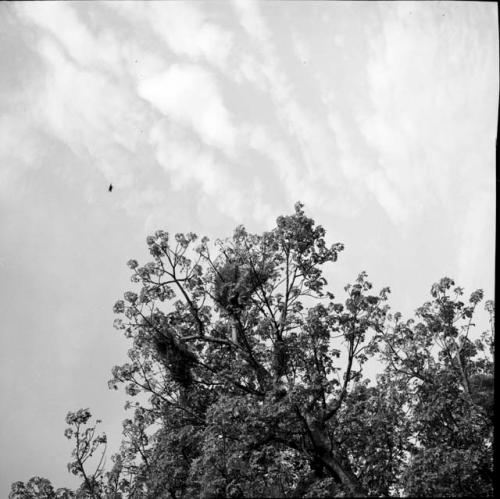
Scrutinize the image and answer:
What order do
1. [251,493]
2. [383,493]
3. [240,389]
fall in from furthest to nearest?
[240,389], [383,493], [251,493]

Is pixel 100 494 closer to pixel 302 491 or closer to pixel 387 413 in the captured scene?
pixel 302 491

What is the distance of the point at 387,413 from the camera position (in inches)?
426

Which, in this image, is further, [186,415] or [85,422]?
[85,422]

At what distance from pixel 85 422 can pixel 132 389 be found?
2.54 metres

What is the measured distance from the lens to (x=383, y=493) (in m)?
10.6

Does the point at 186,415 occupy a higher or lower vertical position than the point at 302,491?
higher

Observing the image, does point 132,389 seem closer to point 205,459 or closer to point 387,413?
point 205,459

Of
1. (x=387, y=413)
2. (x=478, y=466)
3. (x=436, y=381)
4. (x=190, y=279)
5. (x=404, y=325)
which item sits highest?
(x=404, y=325)

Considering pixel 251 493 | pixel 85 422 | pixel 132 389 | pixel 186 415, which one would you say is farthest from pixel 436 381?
pixel 85 422

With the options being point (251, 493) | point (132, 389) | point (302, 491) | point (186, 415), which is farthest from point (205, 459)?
point (132, 389)

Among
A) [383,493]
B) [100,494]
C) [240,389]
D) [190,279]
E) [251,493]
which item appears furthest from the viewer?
[100,494]

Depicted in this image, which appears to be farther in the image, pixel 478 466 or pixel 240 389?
pixel 240 389

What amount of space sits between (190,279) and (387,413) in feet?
24.2

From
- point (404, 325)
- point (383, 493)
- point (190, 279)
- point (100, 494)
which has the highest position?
point (404, 325)
